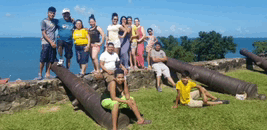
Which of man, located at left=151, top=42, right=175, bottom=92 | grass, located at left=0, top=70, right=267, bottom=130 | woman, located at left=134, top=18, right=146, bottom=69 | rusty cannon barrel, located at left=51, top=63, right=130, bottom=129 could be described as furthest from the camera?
woman, located at left=134, top=18, right=146, bottom=69

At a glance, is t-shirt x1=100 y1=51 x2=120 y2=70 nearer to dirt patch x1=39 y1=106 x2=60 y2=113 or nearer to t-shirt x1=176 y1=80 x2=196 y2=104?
dirt patch x1=39 y1=106 x2=60 y2=113

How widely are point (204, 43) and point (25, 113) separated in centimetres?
4618

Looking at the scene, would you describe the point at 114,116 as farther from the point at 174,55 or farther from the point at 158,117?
the point at 174,55

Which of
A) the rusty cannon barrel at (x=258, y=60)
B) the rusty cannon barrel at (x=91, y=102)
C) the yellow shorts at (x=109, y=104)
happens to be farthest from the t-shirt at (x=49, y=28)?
the rusty cannon barrel at (x=258, y=60)

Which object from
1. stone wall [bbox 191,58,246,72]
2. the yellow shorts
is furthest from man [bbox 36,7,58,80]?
stone wall [bbox 191,58,246,72]

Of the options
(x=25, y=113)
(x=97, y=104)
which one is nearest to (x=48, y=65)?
(x=25, y=113)

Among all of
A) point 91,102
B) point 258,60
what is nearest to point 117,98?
point 91,102

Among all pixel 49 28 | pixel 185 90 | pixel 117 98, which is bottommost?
pixel 185 90

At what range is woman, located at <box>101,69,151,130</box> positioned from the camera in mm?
5082

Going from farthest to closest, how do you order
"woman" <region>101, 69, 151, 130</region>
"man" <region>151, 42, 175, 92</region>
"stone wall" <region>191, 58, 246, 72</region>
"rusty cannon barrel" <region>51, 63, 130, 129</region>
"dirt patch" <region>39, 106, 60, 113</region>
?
1. "stone wall" <region>191, 58, 246, 72</region>
2. "man" <region>151, 42, 175, 92</region>
3. "dirt patch" <region>39, 106, 60, 113</region>
4. "rusty cannon barrel" <region>51, 63, 130, 129</region>
5. "woman" <region>101, 69, 151, 130</region>

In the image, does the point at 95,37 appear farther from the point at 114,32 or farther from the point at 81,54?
the point at 114,32

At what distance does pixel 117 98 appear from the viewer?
5.30 meters

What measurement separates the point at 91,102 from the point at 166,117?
195 cm

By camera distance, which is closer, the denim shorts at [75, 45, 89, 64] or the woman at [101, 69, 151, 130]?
the woman at [101, 69, 151, 130]
